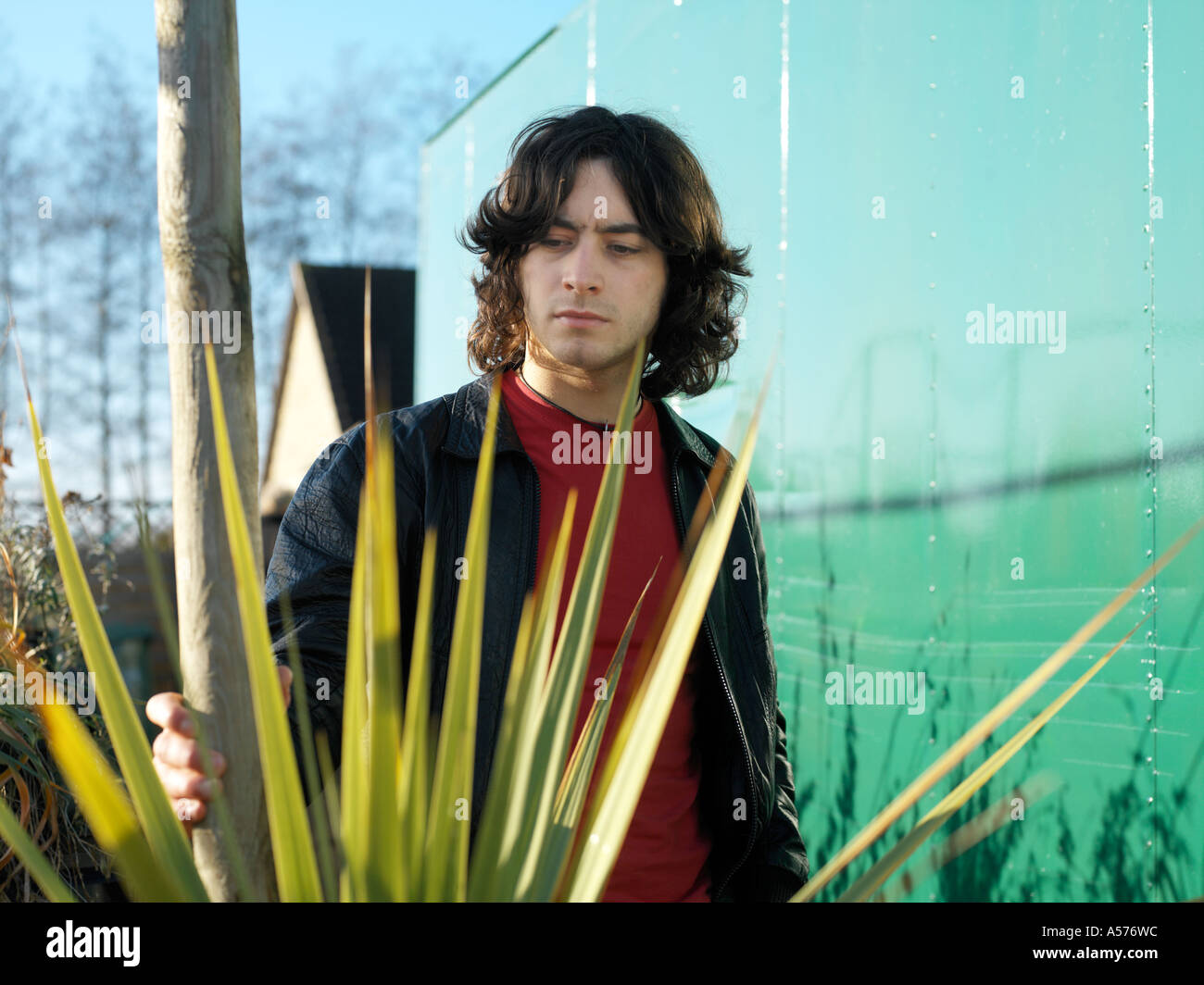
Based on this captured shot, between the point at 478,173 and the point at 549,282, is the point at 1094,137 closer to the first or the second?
the point at 549,282

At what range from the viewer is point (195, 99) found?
2.37 ft

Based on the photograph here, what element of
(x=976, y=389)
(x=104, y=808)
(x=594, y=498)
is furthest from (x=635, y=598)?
(x=976, y=389)

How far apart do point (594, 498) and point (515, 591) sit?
223 mm

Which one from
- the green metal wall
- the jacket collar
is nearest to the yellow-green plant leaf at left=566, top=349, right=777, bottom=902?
the jacket collar

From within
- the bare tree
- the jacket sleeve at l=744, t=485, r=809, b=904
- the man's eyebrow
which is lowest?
the jacket sleeve at l=744, t=485, r=809, b=904

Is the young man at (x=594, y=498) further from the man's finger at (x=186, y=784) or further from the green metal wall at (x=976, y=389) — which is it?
the man's finger at (x=186, y=784)

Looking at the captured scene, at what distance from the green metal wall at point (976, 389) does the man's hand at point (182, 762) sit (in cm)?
216

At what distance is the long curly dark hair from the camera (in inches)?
86.7

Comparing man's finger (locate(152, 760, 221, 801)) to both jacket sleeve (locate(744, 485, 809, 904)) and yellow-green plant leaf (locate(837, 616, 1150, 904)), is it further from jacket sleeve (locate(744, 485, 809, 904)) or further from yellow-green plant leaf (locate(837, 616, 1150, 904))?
jacket sleeve (locate(744, 485, 809, 904))

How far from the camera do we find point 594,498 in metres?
1.99

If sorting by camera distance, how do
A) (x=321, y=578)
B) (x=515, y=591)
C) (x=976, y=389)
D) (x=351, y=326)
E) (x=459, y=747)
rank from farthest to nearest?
(x=351, y=326) < (x=976, y=389) < (x=515, y=591) < (x=321, y=578) < (x=459, y=747)

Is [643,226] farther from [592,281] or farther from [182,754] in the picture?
[182,754]
